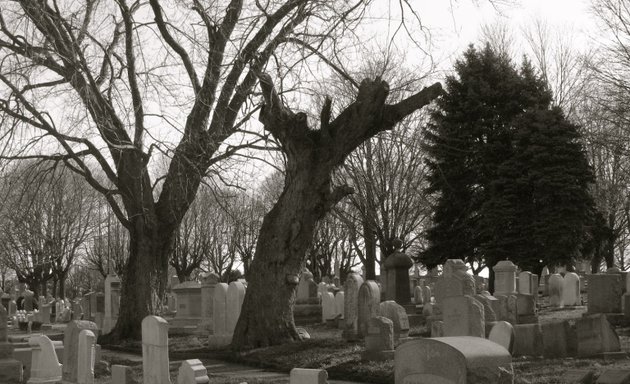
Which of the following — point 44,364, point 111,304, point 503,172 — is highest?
point 503,172

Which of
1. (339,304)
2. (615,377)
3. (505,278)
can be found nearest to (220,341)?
(339,304)

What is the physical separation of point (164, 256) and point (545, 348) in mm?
10841

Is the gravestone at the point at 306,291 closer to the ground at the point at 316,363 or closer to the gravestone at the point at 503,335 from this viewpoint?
the ground at the point at 316,363

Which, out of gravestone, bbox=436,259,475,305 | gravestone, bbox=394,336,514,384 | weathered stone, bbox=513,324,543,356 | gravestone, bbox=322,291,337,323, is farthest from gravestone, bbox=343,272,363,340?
Answer: gravestone, bbox=394,336,514,384

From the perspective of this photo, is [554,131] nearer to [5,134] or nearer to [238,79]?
[238,79]

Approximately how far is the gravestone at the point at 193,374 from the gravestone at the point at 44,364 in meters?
3.96

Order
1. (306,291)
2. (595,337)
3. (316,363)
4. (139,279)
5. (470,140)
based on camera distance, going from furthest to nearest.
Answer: (470,140) < (306,291) < (139,279) < (316,363) < (595,337)

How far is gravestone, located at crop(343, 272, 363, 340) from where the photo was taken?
58.3ft

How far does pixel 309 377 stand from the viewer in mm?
8250

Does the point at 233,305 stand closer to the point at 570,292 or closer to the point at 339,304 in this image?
the point at 339,304

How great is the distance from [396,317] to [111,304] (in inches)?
572

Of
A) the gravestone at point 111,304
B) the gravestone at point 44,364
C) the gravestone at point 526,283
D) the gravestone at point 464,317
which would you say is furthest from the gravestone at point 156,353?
the gravestone at point 526,283

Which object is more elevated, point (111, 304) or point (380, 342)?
point (111, 304)

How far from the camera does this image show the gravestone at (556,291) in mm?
27078
